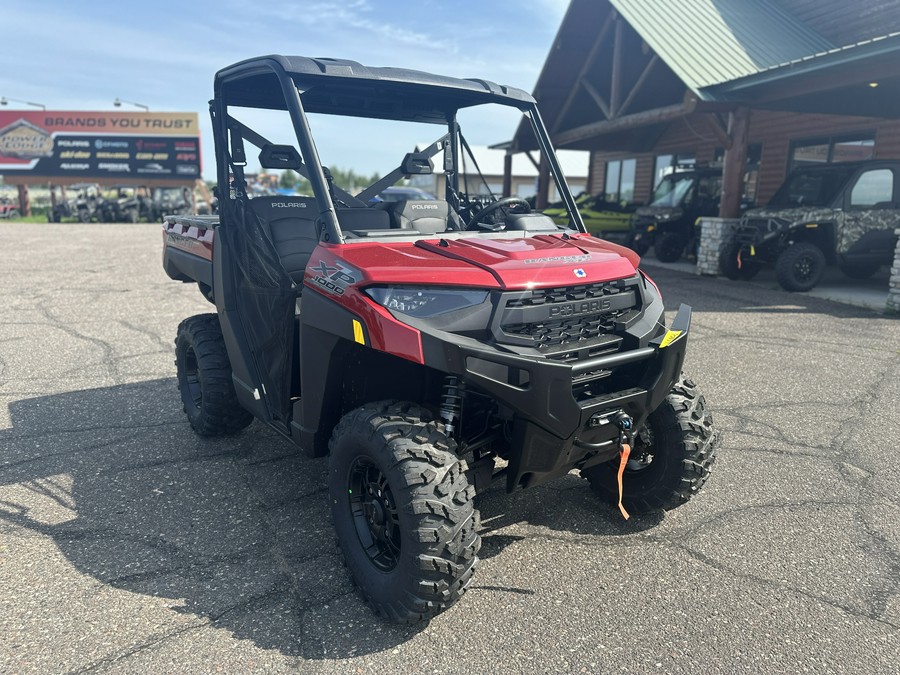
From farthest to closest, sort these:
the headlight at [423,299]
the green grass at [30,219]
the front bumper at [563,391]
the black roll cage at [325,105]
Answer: the green grass at [30,219] → the black roll cage at [325,105] → the headlight at [423,299] → the front bumper at [563,391]

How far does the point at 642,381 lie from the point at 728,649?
3.46 ft

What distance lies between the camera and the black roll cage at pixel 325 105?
2832 mm

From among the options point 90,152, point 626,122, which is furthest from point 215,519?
point 90,152

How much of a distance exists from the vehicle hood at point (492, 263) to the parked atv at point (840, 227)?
866 centimetres

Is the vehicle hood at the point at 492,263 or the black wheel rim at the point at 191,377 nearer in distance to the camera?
the vehicle hood at the point at 492,263

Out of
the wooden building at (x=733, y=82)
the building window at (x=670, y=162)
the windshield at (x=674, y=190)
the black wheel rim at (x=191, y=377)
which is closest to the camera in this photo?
the black wheel rim at (x=191, y=377)

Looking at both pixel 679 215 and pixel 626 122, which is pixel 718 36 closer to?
pixel 626 122

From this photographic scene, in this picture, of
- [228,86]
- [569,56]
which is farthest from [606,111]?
[228,86]

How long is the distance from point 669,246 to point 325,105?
1204 cm

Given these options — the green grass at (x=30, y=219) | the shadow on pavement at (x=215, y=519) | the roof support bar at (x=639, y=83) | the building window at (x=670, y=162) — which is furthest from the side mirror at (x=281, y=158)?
the green grass at (x=30, y=219)

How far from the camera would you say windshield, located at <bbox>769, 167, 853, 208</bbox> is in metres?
10.5

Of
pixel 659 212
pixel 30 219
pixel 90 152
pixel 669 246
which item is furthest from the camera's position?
pixel 90 152

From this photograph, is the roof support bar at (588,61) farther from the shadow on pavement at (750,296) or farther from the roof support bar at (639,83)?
the shadow on pavement at (750,296)

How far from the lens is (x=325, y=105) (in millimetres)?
3656
